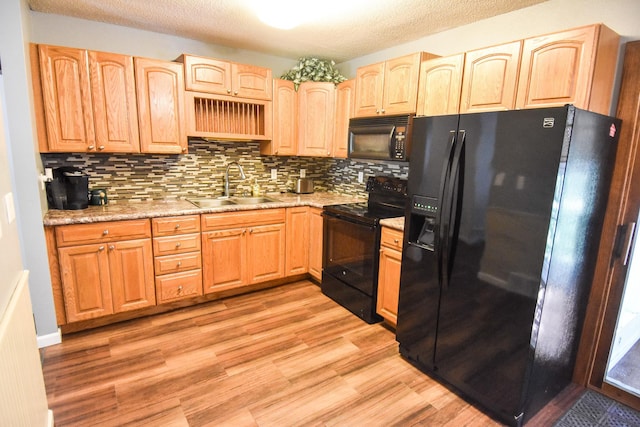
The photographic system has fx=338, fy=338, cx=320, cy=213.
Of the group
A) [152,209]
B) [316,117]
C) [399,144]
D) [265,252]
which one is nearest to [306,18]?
[316,117]

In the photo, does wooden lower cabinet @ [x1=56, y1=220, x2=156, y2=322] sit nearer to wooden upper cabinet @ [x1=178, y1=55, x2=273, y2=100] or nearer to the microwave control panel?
wooden upper cabinet @ [x1=178, y1=55, x2=273, y2=100]

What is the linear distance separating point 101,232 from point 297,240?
5.63ft

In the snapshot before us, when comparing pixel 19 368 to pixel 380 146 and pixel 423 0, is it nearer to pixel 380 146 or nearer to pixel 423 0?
pixel 380 146

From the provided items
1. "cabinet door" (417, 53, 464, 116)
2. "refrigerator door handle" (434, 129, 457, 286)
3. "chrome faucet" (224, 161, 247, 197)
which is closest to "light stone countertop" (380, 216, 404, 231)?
"refrigerator door handle" (434, 129, 457, 286)

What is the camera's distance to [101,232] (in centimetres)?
251

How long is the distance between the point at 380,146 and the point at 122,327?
2594mm

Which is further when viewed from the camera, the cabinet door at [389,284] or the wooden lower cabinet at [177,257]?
the wooden lower cabinet at [177,257]

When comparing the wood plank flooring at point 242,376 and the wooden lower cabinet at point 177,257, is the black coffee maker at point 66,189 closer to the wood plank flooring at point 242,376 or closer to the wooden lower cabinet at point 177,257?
the wooden lower cabinet at point 177,257

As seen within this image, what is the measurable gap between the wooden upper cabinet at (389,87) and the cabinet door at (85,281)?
2.49 metres

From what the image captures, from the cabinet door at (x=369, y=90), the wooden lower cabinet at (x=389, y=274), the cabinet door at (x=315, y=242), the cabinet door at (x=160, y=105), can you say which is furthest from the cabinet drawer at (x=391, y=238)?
the cabinet door at (x=160, y=105)

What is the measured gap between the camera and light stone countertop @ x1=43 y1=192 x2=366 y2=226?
243cm

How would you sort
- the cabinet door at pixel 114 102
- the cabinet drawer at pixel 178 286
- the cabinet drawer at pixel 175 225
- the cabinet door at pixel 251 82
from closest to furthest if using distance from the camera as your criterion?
the cabinet door at pixel 114 102, the cabinet drawer at pixel 175 225, the cabinet drawer at pixel 178 286, the cabinet door at pixel 251 82

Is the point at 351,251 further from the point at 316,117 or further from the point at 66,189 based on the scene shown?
the point at 66,189

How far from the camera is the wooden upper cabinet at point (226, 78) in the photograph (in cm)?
296
